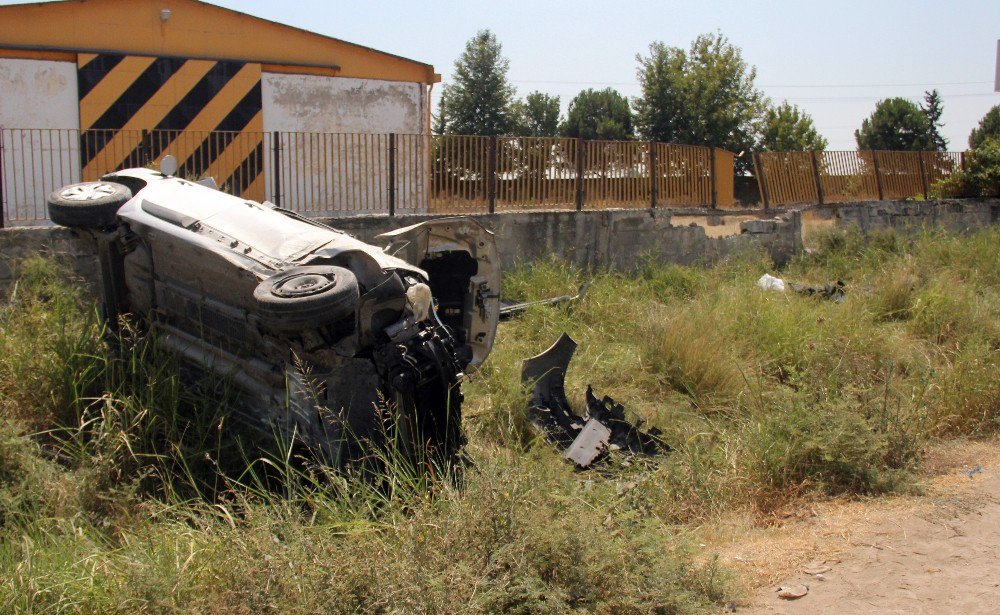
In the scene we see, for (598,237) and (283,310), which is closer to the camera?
(283,310)

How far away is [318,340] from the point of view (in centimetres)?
504

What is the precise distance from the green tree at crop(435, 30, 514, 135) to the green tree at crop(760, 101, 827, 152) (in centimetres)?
1083

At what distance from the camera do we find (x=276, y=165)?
9914mm

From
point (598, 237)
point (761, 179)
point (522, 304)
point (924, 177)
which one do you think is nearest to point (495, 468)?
point (522, 304)

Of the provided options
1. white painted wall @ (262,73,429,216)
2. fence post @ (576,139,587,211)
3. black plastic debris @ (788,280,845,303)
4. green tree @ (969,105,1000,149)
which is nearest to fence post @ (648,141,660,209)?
fence post @ (576,139,587,211)

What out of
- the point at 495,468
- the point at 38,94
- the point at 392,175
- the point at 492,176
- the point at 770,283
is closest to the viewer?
the point at 495,468

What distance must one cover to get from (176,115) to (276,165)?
2.91 m

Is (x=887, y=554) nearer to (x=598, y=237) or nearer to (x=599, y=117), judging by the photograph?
(x=598, y=237)

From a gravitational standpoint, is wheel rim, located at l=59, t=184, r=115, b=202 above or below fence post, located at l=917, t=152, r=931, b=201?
below

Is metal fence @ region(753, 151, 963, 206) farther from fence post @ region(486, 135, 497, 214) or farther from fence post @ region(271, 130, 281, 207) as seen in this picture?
fence post @ region(271, 130, 281, 207)

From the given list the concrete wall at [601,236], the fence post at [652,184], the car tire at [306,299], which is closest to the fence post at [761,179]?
the concrete wall at [601,236]

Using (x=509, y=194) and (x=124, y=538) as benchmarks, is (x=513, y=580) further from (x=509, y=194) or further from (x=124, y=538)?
(x=509, y=194)

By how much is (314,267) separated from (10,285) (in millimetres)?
4506

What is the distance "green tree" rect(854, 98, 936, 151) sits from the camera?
4128cm
